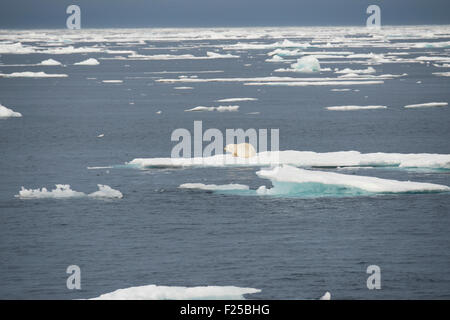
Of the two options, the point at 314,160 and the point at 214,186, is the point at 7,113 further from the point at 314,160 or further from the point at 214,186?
the point at 214,186

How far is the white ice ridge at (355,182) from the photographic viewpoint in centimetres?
1927

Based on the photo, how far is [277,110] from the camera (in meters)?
36.6

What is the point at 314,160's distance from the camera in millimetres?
22203

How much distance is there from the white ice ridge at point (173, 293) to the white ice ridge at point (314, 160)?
9.18 meters

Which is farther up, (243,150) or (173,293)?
(243,150)

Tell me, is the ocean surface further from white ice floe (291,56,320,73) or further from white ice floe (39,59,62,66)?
white ice floe (39,59,62,66)

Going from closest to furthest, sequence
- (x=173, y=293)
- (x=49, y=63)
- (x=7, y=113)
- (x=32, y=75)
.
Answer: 1. (x=173, y=293)
2. (x=7, y=113)
3. (x=32, y=75)
4. (x=49, y=63)

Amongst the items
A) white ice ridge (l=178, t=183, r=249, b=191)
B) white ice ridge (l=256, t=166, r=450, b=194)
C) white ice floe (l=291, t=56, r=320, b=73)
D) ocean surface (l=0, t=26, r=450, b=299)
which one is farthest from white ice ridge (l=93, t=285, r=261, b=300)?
white ice floe (l=291, t=56, r=320, b=73)

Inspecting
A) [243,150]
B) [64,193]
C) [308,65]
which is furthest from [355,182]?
[308,65]

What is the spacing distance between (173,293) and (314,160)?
9.86 metres

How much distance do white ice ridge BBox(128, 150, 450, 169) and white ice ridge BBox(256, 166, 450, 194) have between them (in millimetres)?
2160

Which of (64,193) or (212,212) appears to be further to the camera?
(64,193)
